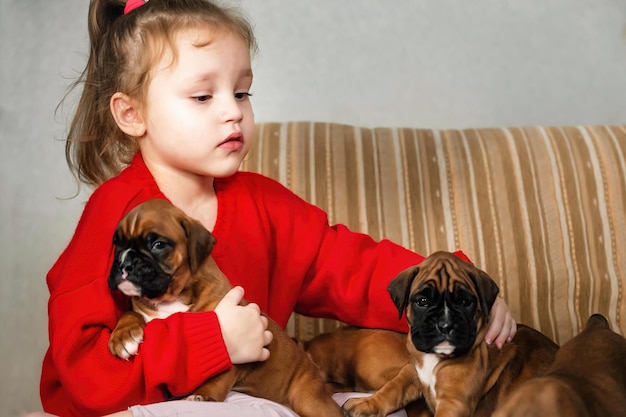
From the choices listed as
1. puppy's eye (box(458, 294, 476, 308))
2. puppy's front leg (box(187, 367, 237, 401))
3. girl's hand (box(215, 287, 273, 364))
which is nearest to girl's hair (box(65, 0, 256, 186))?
girl's hand (box(215, 287, 273, 364))

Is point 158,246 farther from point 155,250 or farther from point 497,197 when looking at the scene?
point 497,197

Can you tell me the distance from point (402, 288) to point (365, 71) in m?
1.81

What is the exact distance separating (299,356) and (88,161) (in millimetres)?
760

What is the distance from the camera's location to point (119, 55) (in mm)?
1993

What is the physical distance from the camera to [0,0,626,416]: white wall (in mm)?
3340

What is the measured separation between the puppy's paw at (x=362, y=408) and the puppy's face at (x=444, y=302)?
0.16m

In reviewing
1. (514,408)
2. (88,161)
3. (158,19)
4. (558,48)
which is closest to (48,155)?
(88,161)

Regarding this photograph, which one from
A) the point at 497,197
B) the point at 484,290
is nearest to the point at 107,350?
the point at 484,290

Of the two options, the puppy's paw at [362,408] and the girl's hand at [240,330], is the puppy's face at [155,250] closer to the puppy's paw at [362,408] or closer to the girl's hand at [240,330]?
the girl's hand at [240,330]

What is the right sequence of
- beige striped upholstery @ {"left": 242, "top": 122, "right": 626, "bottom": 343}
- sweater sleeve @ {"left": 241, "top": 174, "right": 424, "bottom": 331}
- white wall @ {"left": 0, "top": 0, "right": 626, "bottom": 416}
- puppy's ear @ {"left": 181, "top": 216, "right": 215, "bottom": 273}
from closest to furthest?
1. puppy's ear @ {"left": 181, "top": 216, "right": 215, "bottom": 273}
2. sweater sleeve @ {"left": 241, "top": 174, "right": 424, "bottom": 331}
3. beige striped upholstery @ {"left": 242, "top": 122, "right": 626, "bottom": 343}
4. white wall @ {"left": 0, "top": 0, "right": 626, "bottom": 416}

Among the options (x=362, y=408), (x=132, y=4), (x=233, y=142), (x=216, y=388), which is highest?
(x=132, y=4)

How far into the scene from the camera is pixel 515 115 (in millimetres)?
3598

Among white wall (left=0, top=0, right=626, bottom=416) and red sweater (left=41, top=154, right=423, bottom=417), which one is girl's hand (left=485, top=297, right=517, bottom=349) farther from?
white wall (left=0, top=0, right=626, bottom=416)

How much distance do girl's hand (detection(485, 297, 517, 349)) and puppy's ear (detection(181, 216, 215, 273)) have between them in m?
0.69
